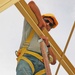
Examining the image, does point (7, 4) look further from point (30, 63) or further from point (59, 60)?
point (59, 60)

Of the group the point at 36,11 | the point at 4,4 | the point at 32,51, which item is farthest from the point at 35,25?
the point at 4,4

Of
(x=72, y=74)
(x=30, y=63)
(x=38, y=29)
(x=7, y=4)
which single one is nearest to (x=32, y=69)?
(x=30, y=63)

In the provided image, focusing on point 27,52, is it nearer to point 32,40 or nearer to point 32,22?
point 32,40

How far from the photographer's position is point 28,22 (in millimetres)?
5938

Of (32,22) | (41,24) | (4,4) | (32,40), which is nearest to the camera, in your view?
(4,4)

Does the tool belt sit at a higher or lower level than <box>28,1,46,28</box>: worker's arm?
lower

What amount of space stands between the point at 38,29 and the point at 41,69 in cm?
74

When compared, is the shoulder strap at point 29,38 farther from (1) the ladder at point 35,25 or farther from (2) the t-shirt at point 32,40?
(1) the ladder at point 35,25

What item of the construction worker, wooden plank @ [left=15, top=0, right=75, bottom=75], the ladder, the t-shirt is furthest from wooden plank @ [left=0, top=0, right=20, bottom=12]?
the t-shirt

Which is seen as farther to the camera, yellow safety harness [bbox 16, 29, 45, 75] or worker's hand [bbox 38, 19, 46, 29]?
worker's hand [bbox 38, 19, 46, 29]

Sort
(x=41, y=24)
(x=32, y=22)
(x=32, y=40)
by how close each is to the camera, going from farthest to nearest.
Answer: (x=32, y=40) < (x=41, y=24) < (x=32, y=22)

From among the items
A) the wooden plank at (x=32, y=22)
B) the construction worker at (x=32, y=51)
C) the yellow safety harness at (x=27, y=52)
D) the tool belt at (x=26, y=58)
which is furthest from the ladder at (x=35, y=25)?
the tool belt at (x=26, y=58)

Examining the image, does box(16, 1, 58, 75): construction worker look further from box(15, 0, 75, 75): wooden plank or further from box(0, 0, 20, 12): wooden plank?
box(0, 0, 20, 12): wooden plank

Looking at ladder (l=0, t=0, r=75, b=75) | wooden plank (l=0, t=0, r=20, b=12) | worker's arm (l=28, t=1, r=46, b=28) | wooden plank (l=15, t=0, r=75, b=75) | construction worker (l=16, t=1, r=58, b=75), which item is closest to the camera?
wooden plank (l=0, t=0, r=20, b=12)
